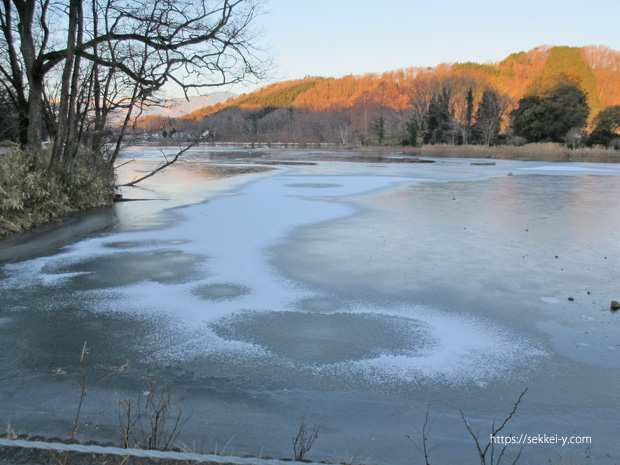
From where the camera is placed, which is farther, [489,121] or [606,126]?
[489,121]

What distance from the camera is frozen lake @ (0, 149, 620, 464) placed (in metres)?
2.91

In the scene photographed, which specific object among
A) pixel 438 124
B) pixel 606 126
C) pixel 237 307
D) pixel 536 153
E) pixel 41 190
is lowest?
pixel 237 307

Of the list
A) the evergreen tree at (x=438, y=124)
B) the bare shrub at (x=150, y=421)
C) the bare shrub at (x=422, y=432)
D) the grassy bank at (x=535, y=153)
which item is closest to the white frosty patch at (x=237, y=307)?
the bare shrub at (x=422, y=432)

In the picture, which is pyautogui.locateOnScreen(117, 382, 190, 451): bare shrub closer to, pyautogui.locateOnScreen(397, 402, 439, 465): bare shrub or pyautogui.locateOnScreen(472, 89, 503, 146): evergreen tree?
pyautogui.locateOnScreen(397, 402, 439, 465): bare shrub

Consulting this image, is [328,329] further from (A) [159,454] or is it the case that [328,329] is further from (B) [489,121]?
(B) [489,121]

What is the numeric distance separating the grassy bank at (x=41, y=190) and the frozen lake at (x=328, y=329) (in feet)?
2.55

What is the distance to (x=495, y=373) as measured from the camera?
3564 millimetres

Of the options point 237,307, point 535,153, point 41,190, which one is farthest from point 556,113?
point 237,307

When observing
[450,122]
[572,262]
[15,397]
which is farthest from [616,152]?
[15,397]

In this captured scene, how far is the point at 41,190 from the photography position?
10.1 m

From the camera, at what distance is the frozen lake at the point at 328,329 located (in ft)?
9.56

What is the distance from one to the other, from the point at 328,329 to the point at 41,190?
8.64 metres

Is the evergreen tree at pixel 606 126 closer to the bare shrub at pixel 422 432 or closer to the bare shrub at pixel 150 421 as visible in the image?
the bare shrub at pixel 422 432

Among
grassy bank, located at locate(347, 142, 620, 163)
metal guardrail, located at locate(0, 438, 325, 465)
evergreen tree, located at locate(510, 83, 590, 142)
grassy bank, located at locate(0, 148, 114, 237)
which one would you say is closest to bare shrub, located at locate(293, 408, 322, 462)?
metal guardrail, located at locate(0, 438, 325, 465)
